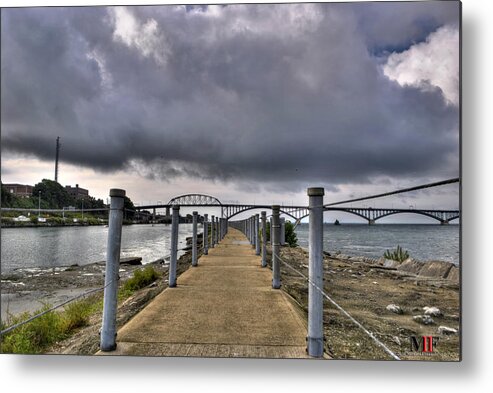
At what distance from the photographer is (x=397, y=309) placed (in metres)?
4.11

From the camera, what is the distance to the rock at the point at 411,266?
8.27 meters

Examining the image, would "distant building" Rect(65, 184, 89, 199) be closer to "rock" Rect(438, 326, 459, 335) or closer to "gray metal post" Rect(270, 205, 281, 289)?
"gray metal post" Rect(270, 205, 281, 289)

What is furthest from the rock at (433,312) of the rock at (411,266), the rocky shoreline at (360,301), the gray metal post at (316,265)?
the rock at (411,266)

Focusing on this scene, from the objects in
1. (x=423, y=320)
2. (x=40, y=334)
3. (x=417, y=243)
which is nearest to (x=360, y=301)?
(x=423, y=320)

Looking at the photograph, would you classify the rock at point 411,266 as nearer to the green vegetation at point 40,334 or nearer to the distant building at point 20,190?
the green vegetation at point 40,334

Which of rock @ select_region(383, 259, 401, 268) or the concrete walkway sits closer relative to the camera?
the concrete walkway

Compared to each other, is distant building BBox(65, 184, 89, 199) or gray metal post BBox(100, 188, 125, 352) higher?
distant building BBox(65, 184, 89, 199)

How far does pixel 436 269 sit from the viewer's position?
729 centimetres

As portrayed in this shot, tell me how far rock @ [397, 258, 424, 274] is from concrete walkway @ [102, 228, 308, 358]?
6.36 meters

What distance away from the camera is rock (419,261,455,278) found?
686cm

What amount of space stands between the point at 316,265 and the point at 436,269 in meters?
6.68

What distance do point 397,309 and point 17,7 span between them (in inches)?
191

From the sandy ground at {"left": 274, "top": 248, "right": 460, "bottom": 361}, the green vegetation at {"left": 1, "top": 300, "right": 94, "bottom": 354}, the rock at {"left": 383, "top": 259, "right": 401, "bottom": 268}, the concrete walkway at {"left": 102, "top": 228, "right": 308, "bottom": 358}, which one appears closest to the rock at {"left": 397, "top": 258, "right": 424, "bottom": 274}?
the rock at {"left": 383, "top": 259, "right": 401, "bottom": 268}

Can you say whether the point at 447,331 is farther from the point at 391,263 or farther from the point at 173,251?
the point at 391,263
